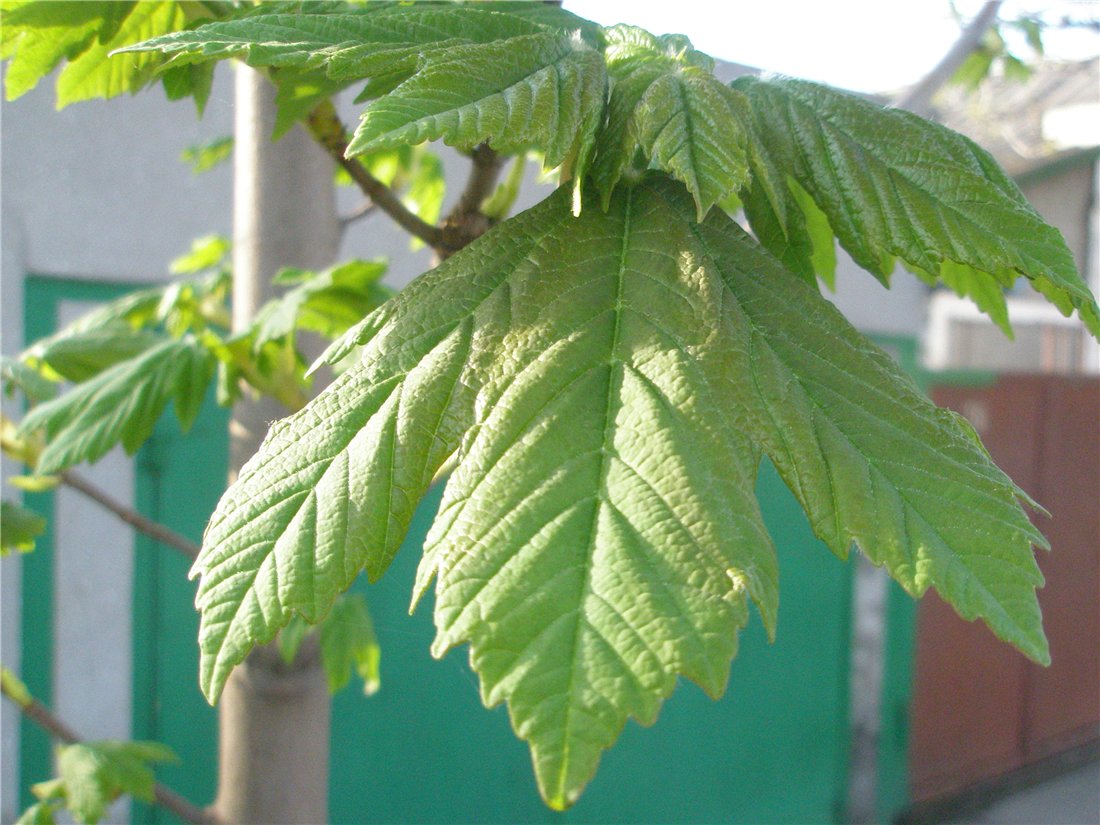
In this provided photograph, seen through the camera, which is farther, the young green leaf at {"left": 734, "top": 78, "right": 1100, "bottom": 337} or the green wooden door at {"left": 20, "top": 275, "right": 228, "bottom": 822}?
the green wooden door at {"left": 20, "top": 275, "right": 228, "bottom": 822}

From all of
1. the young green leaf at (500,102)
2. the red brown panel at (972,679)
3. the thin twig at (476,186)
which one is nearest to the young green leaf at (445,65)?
the young green leaf at (500,102)

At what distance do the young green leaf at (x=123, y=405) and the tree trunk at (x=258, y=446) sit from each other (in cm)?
10

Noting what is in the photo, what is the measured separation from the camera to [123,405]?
4.17 feet

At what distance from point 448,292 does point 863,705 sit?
4.25 meters

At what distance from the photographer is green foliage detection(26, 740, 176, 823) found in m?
A: 1.39

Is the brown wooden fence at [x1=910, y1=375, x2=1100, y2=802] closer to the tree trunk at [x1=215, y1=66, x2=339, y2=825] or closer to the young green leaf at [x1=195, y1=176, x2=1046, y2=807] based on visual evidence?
the tree trunk at [x1=215, y1=66, x2=339, y2=825]

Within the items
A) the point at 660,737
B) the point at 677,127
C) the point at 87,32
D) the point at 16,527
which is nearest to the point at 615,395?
the point at 677,127

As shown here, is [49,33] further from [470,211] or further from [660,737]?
[660,737]

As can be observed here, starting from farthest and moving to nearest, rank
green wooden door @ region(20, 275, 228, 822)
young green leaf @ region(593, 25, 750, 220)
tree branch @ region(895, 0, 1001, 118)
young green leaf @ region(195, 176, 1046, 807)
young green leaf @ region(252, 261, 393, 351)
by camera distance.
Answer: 1. green wooden door @ region(20, 275, 228, 822)
2. tree branch @ region(895, 0, 1001, 118)
3. young green leaf @ region(252, 261, 393, 351)
4. young green leaf @ region(593, 25, 750, 220)
5. young green leaf @ region(195, 176, 1046, 807)

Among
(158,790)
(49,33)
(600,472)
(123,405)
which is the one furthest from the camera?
(158,790)

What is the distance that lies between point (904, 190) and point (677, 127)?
18 cm

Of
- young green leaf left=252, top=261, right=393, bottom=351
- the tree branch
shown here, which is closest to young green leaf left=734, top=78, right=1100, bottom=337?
young green leaf left=252, top=261, right=393, bottom=351

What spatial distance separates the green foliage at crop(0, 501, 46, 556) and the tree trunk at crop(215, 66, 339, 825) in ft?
0.84

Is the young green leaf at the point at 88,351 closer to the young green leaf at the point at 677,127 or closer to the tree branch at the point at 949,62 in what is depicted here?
the young green leaf at the point at 677,127
